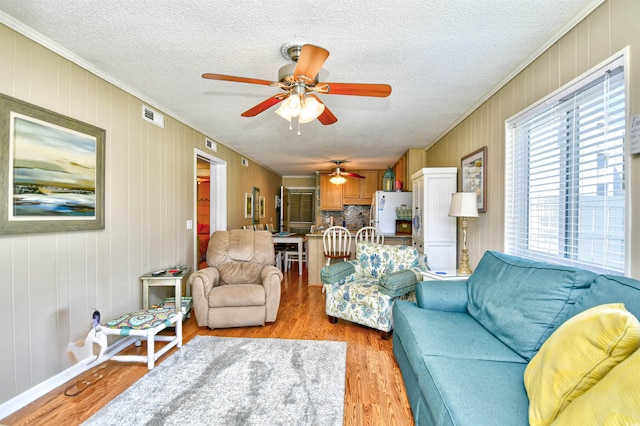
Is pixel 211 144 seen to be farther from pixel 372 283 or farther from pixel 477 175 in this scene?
pixel 477 175

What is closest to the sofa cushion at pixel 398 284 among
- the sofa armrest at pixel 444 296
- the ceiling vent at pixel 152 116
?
the sofa armrest at pixel 444 296

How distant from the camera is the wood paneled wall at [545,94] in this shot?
4.81 ft

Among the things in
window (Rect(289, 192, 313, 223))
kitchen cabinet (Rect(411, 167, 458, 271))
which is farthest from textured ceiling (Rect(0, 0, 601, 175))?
window (Rect(289, 192, 313, 223))

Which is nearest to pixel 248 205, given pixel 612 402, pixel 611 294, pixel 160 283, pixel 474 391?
pixel 160 283

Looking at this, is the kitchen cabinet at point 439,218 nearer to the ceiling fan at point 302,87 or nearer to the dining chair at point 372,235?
the dining chair at point 372,235

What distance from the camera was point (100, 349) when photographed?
2.40 m

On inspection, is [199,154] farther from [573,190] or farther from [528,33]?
[573,190]

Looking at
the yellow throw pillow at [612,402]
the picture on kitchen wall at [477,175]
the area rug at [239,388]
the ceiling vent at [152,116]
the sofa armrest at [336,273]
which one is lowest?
the area rug at [239,388]

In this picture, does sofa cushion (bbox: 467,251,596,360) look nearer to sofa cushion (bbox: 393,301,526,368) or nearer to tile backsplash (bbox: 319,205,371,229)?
sofa cushion (bbox: 393,301,526,368)

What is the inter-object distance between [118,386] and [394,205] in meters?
4.27

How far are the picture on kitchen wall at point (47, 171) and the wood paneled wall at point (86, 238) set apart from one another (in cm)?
8

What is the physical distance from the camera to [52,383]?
6.91 ft

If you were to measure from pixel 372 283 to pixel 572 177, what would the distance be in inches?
77.2

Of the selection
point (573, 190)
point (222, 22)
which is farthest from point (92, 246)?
point (573, 190)
